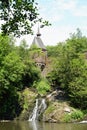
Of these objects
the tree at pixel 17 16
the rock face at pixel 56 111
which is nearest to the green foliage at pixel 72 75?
the rock face at pixel 56 111

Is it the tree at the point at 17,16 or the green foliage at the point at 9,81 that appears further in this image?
the green foliage at the point at 9,81

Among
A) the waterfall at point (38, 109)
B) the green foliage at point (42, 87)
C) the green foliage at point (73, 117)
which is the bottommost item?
the green foliage at point (73, 117)

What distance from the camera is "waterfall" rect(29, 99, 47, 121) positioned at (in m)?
52.7

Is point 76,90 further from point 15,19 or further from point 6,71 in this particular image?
point 15,19

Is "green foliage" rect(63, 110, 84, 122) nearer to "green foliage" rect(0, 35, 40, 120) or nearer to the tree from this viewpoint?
"green foliage" rect(0, 35, 40, 120)

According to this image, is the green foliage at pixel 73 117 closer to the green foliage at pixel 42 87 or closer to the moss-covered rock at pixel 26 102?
the moss-covered rock at pixel 26 102

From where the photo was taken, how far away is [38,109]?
5353 cm

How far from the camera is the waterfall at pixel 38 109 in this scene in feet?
173

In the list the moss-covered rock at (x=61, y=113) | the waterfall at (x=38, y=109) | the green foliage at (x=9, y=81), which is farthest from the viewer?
the waterfall at (x=38, y=109)

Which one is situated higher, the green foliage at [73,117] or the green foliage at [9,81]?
the green foliage at [9,81]

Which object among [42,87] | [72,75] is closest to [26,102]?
[42,87]

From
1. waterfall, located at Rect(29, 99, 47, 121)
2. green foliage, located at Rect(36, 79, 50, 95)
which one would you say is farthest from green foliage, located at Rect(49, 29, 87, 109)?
waterfall, located at Rect(29, 99, 47, 121)

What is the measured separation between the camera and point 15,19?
485 inches

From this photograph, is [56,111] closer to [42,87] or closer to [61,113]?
[61,113]
